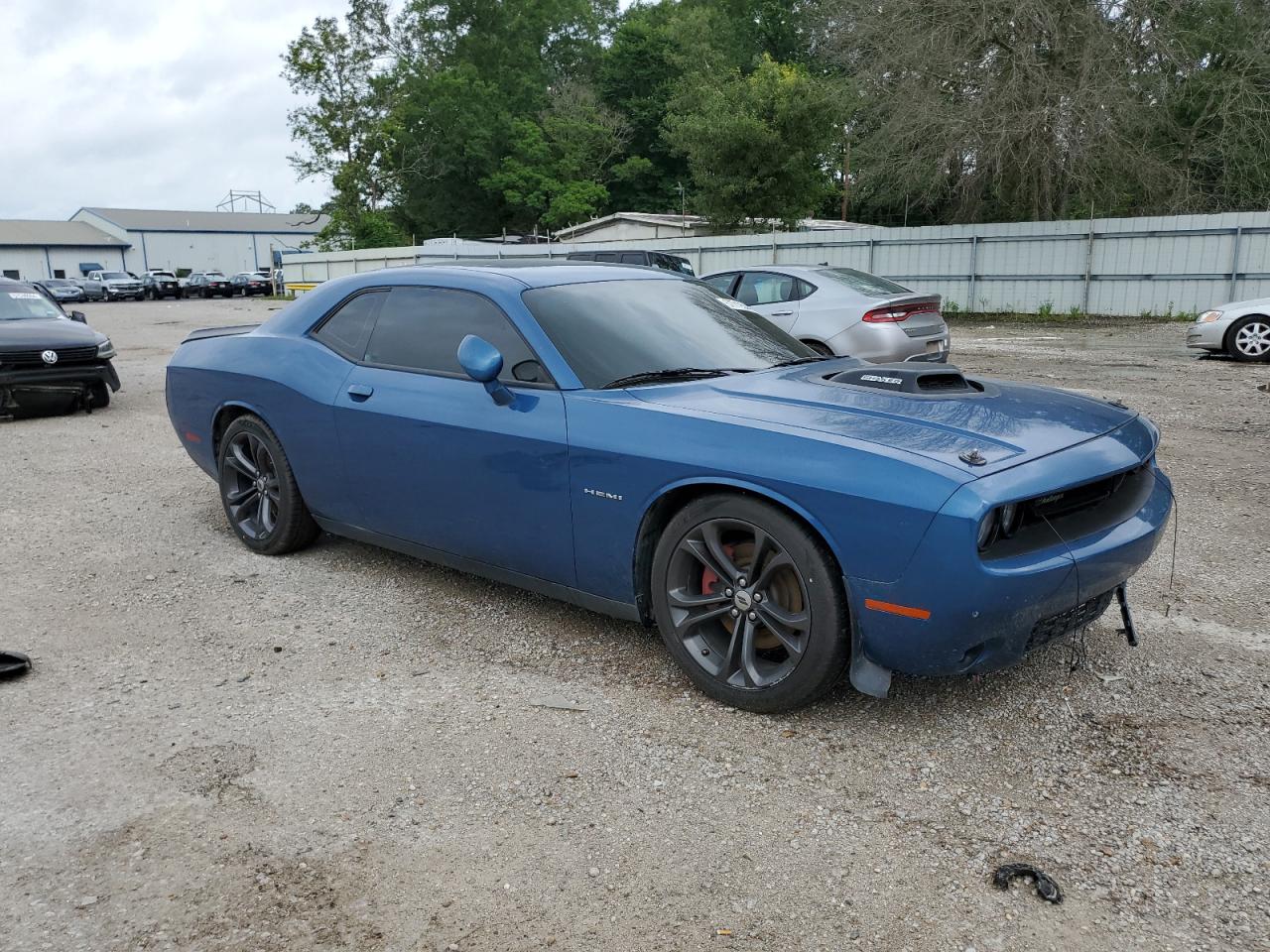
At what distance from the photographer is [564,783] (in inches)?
124

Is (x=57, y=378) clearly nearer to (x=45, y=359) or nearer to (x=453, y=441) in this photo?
(x=45, y=359)

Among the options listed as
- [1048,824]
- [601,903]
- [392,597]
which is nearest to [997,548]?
[1048,824]

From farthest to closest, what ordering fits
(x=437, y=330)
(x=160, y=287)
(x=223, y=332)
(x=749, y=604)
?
1. (x=160, y=287)
2. (x=223, y=332)
3. (x=437, y=330)
4. (x=749, y=604)

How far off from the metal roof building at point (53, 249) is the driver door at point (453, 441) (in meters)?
79.0

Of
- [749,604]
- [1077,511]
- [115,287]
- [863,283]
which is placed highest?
[115,287]

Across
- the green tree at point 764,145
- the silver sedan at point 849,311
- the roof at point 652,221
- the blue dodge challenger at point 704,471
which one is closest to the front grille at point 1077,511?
the blue dodge challenger at point 704,471

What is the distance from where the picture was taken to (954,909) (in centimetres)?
253

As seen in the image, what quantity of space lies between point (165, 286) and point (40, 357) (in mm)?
46652

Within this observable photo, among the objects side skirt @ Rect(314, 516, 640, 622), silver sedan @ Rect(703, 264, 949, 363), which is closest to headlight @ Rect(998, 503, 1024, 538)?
side skirt @ Rect(314, 516, 640, 622)

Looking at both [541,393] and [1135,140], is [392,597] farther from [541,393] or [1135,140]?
[1135,140]

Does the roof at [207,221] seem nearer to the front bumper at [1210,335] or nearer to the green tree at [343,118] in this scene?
the green tree at [343,118]

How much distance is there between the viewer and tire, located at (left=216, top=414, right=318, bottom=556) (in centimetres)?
527

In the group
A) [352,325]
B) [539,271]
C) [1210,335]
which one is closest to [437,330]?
[539,271]

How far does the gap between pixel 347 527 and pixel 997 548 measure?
10.2ft
